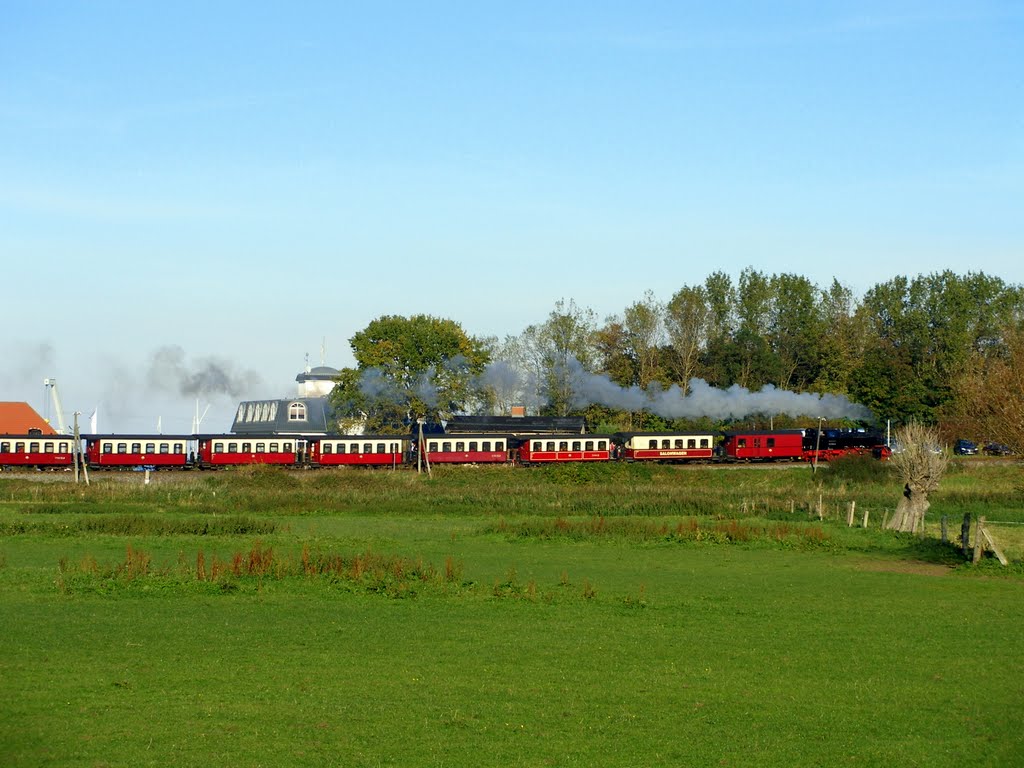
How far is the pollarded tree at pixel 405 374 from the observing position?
339 feet

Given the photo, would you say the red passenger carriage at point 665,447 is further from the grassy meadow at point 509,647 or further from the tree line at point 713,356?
the grassy meadow at point 509,647

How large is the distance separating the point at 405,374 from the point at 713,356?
103 ft

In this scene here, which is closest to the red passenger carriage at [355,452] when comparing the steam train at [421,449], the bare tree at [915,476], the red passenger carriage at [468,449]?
the steam train at [421,449]

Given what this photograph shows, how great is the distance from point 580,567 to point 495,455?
52.8 metres

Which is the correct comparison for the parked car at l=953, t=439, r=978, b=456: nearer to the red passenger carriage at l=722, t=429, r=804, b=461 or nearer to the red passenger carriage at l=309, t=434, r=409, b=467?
the red passenger carriage at l=722, t=429, r=804, b=461

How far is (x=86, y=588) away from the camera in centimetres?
2869

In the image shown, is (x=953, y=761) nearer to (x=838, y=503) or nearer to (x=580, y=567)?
(x=580, y=567)

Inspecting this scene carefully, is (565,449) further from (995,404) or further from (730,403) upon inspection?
(995,404)

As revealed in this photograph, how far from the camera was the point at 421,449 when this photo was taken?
86000 millimetres

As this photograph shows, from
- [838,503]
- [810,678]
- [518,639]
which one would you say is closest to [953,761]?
[810,678]

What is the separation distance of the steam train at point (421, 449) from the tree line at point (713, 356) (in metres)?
13.5

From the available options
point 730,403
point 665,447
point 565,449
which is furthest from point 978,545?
point 730,403

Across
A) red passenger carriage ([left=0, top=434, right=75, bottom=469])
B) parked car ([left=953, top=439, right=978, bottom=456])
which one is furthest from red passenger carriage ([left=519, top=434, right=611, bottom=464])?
parked car ([left=953, top=439, right=978, bottom=456])

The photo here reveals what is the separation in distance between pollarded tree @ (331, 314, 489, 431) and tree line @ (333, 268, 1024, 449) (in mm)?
134
